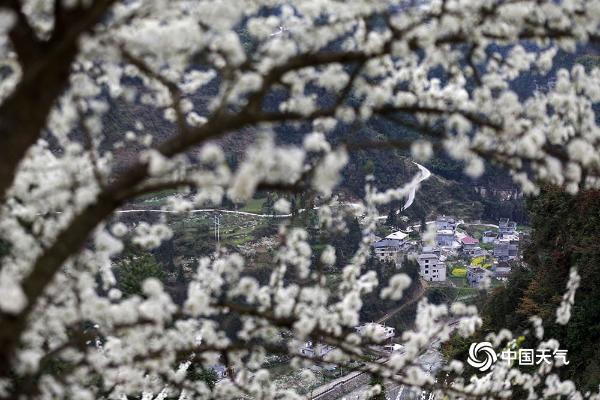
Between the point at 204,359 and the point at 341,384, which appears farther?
the point at 341,384

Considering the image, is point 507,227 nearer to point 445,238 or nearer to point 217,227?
point 445,238

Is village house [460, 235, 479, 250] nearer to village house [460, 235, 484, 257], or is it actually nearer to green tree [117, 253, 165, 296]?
village house [460, 235, 484, 257]

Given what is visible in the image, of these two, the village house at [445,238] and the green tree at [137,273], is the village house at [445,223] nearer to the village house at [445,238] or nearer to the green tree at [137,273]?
the village house at [445,238]

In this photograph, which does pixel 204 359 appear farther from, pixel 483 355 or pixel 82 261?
pixel 483 355

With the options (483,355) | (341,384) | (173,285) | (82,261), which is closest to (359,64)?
(82,261)

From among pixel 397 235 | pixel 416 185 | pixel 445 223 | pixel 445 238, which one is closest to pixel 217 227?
pixel 397 235

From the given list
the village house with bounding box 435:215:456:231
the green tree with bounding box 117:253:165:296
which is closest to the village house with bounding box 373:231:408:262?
the village house with bounding box 435:215:456:231

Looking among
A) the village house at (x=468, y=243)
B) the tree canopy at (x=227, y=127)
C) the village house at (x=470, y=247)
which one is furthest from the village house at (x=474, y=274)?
the tree canopy at (x=227, y=127)
